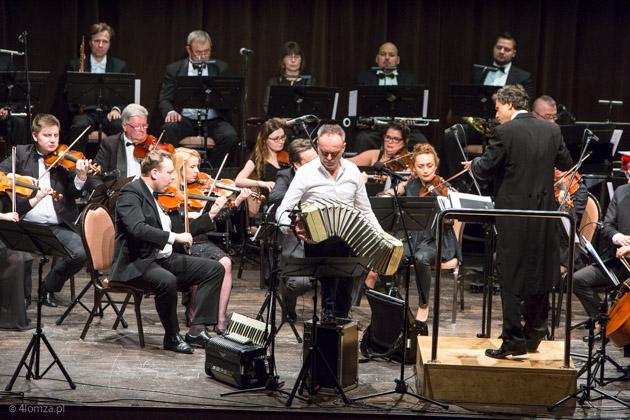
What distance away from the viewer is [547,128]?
498cm

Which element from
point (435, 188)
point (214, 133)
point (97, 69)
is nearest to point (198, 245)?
point (435, 188)

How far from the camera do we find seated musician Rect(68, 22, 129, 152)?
8.77 m

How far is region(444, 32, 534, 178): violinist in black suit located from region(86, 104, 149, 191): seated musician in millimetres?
3365

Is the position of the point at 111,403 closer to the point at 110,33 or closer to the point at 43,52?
the point at 110,33

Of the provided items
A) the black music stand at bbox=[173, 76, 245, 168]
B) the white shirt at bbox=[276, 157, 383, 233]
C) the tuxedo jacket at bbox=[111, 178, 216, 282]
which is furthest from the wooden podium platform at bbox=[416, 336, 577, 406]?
the black music stand at bbox=[173, 76, 245, 168]

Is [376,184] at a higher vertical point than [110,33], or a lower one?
lower

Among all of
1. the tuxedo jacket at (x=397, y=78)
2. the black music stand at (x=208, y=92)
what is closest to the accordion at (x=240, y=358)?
the black music stand at (x=208, y=92)

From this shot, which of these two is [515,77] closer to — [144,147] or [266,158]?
[266,158]

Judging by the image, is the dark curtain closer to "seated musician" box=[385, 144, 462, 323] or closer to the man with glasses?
the man with glasses

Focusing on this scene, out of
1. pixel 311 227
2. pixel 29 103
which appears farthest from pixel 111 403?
pixel 29 103

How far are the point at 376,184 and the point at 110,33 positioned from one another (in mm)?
3513

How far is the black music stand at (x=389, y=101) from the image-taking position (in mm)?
8609

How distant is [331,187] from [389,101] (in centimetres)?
336

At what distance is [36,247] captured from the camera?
4.93m
